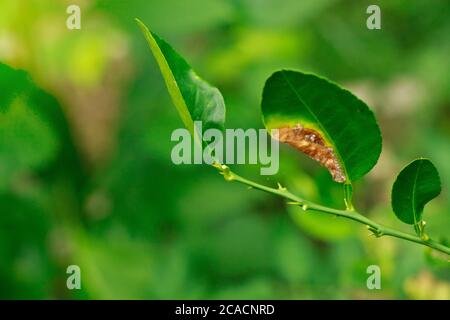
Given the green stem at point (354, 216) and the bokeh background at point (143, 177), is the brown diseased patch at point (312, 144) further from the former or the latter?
the bokeh background at point (143, 177)

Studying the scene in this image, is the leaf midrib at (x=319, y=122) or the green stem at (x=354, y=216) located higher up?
the leaf midrib at (x=319, y=122)

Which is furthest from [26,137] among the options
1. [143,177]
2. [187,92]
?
[187,92]

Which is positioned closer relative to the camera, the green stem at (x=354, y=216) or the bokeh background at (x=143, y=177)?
the green stem at (x=354, y=216)

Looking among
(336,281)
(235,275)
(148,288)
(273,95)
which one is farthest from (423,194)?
(235,275)

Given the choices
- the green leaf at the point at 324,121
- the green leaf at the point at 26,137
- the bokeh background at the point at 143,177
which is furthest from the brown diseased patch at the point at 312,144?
the green leaf at the point at 26,137

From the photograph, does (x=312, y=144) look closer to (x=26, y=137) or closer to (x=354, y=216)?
(x=354, y=216)

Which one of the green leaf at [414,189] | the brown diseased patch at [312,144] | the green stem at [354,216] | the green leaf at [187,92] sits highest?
the green leaf at [187,92]
